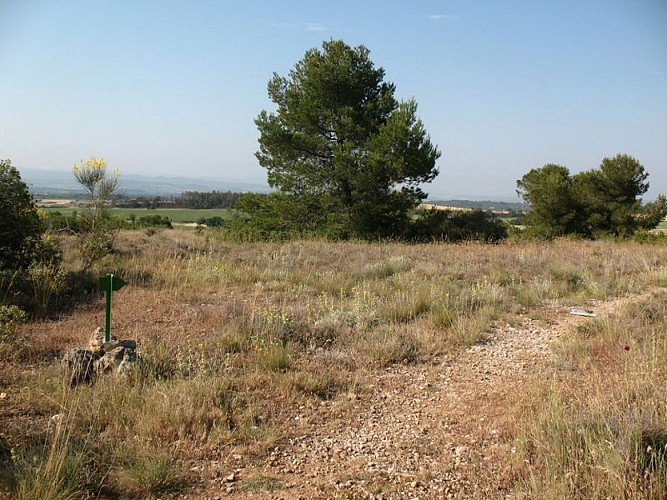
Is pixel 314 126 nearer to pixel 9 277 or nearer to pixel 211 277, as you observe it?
pixel 211 277

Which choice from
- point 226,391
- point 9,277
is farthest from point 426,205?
point 226,391

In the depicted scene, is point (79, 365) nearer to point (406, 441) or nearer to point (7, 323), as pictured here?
point (7, 323)

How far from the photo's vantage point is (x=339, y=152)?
56.3ft

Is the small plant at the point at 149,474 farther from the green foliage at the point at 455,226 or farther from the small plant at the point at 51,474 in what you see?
the green foliage at the point at 455,226

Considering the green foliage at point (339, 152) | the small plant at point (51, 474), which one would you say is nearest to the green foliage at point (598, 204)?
the green foliage at point (339, 152)

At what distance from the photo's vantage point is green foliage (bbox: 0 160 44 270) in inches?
301

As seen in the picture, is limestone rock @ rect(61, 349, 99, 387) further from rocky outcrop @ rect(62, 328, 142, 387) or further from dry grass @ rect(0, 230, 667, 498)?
dry grass @ rect(0, 230, 667, 498)

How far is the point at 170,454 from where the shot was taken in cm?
308

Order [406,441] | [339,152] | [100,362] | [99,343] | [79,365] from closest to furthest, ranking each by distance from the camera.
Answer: [406,441], [79,365], [100,362], [99,343], [339,152]

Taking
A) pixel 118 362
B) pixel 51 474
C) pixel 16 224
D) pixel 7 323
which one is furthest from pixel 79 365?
pixel 16 224

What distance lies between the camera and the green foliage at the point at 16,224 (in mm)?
7652

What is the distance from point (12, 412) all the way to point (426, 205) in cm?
2031

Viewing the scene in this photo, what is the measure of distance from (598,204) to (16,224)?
26003 mm

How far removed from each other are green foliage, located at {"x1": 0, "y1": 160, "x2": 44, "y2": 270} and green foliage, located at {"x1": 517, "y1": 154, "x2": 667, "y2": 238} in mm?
22469
